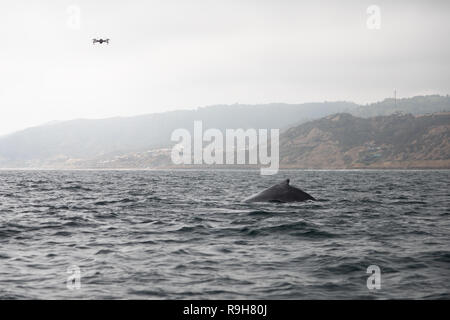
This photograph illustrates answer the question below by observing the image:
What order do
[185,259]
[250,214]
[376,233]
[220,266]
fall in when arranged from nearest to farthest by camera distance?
[220,266] → [185,259] → [376,233] → [250,214]

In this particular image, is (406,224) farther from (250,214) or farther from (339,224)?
(250,214)

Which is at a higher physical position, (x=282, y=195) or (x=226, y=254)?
(x=282, y=195)

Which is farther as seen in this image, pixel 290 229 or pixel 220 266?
pixel 290 229

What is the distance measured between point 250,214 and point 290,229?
5.18 m

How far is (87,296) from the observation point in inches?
387

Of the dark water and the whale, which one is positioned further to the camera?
the whale

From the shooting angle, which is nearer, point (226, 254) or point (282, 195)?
point (226, 254)

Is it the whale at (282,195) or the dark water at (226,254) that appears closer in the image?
the dark water at (226,254)

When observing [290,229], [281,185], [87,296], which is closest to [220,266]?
[87,296]

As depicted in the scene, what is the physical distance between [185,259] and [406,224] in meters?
11.2
